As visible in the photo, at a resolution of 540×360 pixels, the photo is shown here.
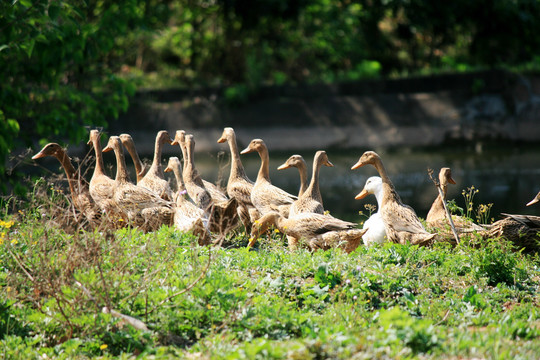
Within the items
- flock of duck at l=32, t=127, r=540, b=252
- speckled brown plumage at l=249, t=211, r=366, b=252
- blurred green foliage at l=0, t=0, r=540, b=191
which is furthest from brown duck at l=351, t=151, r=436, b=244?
blurred green foliage at l=0, t=0, r=540, b=191

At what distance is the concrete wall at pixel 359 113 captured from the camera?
809 inches

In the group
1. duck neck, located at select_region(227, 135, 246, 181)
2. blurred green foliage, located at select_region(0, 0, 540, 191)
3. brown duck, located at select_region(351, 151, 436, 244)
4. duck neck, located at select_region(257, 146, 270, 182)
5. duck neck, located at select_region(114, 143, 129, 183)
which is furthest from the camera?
blurred green foliage, located at select_region(0, 0, 540, 191)

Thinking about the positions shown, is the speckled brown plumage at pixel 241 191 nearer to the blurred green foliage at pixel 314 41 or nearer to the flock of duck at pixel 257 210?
the flock of duck at pixel 257 210

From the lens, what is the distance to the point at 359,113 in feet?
70.5

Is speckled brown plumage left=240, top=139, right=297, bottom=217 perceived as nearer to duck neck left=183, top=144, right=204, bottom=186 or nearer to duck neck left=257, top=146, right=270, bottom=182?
duck neck left=257, top=146, right=270, bottom=182

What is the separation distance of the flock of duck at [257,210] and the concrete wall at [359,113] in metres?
11.8

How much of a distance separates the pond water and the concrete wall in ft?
3.10

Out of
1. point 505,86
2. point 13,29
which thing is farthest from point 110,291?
point 505,86

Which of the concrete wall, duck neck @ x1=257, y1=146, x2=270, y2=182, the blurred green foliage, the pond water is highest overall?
the blurred green foliage

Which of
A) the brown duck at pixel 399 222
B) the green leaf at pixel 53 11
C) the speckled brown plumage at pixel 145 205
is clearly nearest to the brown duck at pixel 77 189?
the speckled brown plumage at pixel 145 205

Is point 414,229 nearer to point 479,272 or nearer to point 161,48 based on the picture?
point 479,272

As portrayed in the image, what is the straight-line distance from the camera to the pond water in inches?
547

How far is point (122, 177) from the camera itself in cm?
852

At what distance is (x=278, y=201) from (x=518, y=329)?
13.5ft
